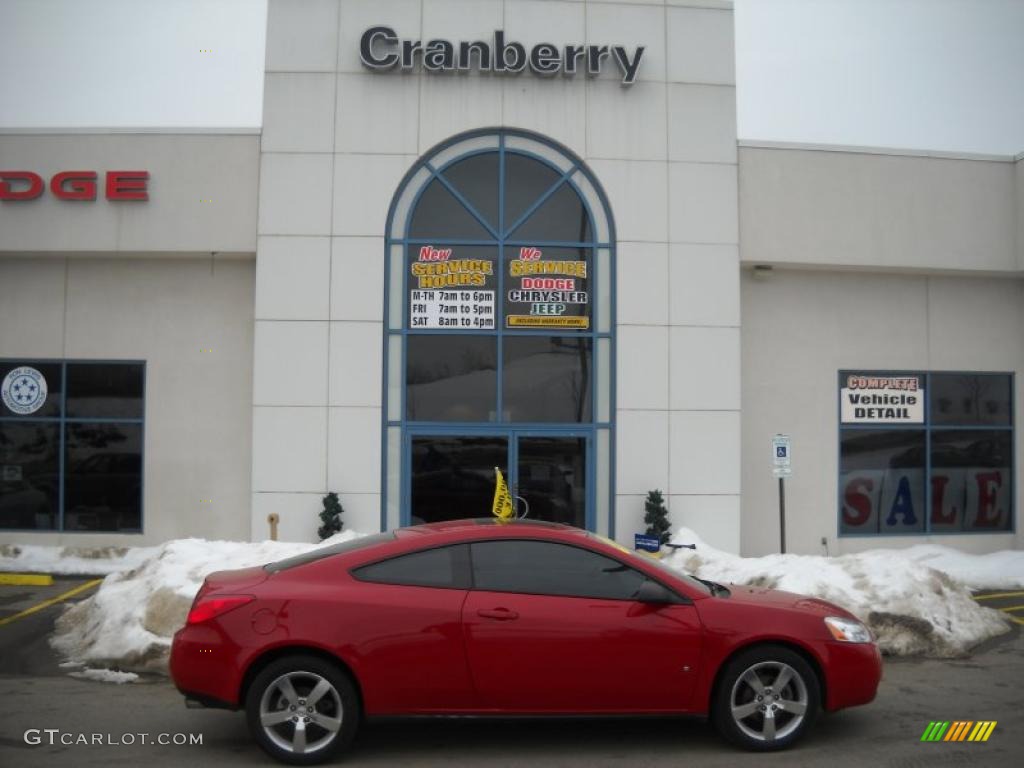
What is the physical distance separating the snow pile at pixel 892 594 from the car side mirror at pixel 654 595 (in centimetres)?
401

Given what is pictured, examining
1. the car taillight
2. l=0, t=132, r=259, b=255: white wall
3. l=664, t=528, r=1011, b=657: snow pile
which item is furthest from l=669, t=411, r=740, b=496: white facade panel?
the car taillight

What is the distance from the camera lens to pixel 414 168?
14.0 metres

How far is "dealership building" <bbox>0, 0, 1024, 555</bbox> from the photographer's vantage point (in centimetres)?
1373

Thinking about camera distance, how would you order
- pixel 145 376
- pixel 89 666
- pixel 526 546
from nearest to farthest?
pixel 526 546
pixel 89 666
pixel 145 376

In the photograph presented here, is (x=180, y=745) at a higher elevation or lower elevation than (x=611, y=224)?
lower

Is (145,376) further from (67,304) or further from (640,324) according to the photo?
(640,324)

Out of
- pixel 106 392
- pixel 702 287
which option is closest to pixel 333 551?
pixel 702 287

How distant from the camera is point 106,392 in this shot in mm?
14805

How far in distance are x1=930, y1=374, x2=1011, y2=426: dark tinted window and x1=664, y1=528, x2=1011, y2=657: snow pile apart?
5.78 meters

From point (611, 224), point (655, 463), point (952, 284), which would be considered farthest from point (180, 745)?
point (952, 284)

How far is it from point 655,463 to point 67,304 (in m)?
9.40

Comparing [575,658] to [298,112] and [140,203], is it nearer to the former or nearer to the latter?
[298,112]

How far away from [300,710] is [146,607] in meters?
3.66

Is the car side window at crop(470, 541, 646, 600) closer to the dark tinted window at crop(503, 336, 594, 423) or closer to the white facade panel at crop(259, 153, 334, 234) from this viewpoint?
the dark tinted window at crop(503, 336, 594, 423)
